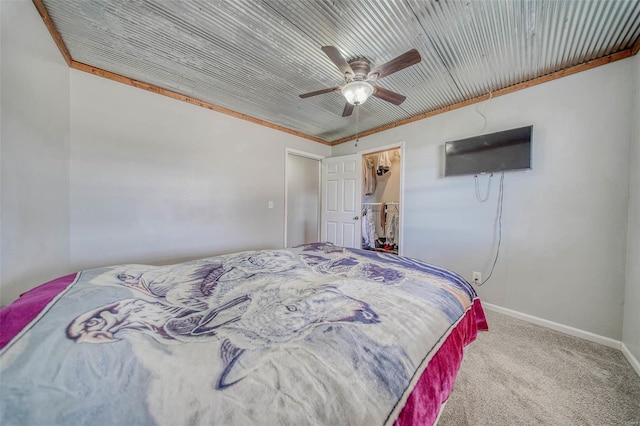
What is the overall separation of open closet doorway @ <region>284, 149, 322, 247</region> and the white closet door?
56 cm

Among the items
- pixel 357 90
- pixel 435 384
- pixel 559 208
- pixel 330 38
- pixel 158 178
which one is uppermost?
pixel 330 38

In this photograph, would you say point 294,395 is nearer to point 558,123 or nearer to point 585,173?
point 585,173

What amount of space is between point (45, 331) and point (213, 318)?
0.42m

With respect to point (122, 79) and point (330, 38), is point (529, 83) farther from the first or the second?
point (122, 79)

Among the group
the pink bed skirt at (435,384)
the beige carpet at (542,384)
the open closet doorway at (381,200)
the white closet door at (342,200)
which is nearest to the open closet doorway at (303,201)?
the white closet door at (342,200)

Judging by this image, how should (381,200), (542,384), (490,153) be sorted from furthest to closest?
(381,200), (490,153), (542,384)

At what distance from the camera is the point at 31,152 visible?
1.35 m

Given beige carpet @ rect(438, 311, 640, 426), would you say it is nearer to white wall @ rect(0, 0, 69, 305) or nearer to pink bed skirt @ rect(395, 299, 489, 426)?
pink bed skirt @ rect(395, 299, 489, 426)

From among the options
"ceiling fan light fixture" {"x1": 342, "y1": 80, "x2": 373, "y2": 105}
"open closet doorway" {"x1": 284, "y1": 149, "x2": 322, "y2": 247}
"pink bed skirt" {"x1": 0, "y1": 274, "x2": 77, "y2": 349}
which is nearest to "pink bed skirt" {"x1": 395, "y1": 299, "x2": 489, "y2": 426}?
"pink bed skirt" {"x1": 0, "y1": 274, "x2": 77, "y2": 349}

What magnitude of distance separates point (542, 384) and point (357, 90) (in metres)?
2.49

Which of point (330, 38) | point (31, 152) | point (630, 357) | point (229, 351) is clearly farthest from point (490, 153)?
point (31, 152)

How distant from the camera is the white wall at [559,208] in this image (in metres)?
1.73

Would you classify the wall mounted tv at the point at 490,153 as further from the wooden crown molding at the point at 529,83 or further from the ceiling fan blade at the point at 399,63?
the ceiling fan blade at the point at 399,63

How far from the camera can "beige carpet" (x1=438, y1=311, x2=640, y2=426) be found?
1152 mm
